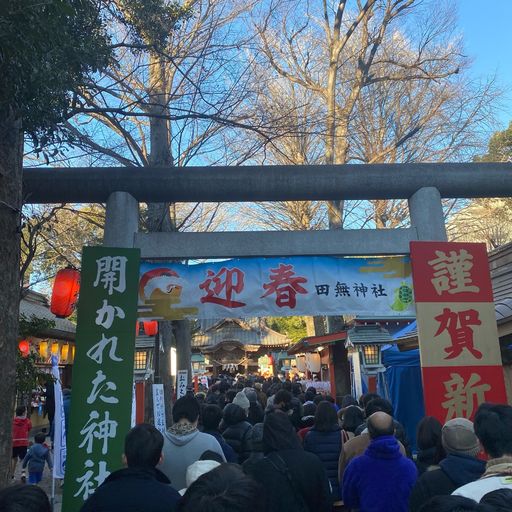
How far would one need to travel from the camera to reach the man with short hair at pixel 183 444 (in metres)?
4.11

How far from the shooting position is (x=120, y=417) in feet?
17.3

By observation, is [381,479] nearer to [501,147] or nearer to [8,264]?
[8,264]

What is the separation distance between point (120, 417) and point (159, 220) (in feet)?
18.4

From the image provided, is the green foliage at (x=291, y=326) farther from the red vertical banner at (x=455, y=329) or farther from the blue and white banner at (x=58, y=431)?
the red vertical banner at (x=455, y=329)

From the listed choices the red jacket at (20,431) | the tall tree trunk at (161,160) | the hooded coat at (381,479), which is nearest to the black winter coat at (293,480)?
the hooded coat at (381,479)

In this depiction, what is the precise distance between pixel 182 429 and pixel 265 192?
3.18m

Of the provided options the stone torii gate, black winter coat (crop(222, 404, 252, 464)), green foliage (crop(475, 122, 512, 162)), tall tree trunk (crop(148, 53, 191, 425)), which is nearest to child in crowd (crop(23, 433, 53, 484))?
tall tree trunk (crop(148, 53, 191, 425))

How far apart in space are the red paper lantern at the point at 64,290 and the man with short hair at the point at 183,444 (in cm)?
298

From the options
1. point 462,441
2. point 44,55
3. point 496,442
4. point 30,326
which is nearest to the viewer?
point 496,442

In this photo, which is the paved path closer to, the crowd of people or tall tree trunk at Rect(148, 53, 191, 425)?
tall tree trunk at Rect(148, 53, 191, 425)

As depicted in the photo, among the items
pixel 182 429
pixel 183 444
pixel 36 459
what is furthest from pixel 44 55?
pixel 36 459

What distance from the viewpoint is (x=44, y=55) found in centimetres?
449

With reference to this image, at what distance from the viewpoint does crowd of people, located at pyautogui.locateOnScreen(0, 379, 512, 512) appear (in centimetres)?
173

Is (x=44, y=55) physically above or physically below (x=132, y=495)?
above
